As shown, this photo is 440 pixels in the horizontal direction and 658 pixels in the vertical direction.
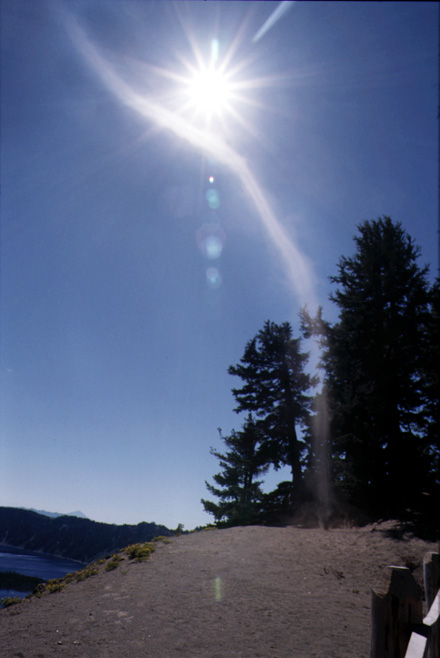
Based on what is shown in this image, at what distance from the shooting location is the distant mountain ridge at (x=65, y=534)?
25766 millimetres

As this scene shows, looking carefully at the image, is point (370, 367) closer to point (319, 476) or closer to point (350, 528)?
point (350, 528)

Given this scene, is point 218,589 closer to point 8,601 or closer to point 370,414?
point 8,601

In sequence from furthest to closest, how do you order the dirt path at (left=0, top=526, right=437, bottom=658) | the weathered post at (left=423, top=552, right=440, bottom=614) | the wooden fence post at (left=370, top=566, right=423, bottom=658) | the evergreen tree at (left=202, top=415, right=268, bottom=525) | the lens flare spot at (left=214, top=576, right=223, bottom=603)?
the evergreen tree at (left=202, top=415, right=268, bottom=525)
the lens flare spot at (left=214, top=576, right=223, bottom=603)
the dirt path at (left=0, top=526, right=437, bottom=658)
the weathered post at (left=423, top=552, right=440, bottom=614)
the wooden fence post at (left=370, top=566, right=423, bottom=658)

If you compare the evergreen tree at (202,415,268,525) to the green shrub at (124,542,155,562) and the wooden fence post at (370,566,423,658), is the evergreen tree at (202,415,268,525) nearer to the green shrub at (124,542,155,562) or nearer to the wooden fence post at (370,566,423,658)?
the green shrub at (124,542,155,562)

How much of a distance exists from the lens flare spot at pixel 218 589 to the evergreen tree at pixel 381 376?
917 centimetres

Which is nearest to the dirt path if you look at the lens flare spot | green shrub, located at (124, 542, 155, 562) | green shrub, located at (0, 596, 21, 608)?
the lens flare spot

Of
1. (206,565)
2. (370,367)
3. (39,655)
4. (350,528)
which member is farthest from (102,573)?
(370,367)

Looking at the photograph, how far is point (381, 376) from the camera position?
1694cm

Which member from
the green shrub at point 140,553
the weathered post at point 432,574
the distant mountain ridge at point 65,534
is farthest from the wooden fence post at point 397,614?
the distant mountain ridge at point 65,534

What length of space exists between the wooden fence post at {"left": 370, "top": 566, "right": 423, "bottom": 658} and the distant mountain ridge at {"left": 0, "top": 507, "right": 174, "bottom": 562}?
2542 centimetres

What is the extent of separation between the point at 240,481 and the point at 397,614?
29.3 m

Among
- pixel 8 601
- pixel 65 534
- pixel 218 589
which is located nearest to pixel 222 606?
pixel 218 589

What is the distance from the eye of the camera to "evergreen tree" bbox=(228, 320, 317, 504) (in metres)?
24.7

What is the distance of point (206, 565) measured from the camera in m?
11.1
